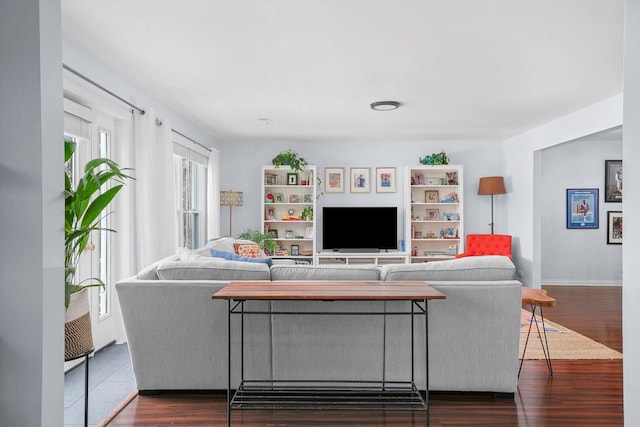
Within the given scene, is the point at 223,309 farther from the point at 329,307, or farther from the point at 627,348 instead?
the point at 627,348

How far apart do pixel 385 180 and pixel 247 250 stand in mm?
3202

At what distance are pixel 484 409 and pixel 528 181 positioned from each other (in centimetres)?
480

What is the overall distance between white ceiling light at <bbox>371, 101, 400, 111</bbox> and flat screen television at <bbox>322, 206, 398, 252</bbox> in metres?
2.65

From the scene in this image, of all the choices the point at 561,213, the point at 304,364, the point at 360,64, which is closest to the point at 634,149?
the point at 304,364

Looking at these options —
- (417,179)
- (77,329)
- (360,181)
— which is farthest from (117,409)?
(417,179)

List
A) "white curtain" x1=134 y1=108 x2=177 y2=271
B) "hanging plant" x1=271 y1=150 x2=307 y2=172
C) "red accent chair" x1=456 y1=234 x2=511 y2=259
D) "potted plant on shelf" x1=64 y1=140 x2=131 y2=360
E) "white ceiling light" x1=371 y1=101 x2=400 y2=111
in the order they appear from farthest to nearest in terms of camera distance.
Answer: "hanging plant" x1=271 y1=150 x2=307 y2=172, "red accent chair" x1=456 y1=234 x2=511 y2=259, "white ceiling light" x1=371 y1=101 x2=400 y2=111, "white curtain" x1=134 y1=108 x2=177 y2=271, "potted plant on shelf" x1=64 y1=140 x2=131 y2=360

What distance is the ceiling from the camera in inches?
109

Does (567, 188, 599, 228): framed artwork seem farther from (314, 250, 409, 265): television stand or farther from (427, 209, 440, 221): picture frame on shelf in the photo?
(314, 250, 409, 265): television stand

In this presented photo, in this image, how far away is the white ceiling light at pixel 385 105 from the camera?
4992mm

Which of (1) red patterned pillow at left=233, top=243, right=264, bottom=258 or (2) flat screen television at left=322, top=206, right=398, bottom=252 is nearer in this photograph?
(1) red patterned pillow at left=233, top=243, right=264, bottom=258

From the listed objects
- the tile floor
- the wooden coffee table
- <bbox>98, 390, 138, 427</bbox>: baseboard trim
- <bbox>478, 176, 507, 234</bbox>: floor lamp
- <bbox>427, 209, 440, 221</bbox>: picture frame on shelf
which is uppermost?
<bbox>478, 176, 507, 234</bbox>: floor lamp

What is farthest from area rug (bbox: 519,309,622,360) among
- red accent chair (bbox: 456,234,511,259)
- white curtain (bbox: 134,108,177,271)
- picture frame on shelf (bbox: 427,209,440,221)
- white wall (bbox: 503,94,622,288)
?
white curtain (bbox: 134,108,177,271)

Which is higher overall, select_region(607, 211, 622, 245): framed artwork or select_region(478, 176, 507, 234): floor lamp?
select_region(478, 176, 507, 234): floor lamp

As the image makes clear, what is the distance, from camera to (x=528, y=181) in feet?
22.2
